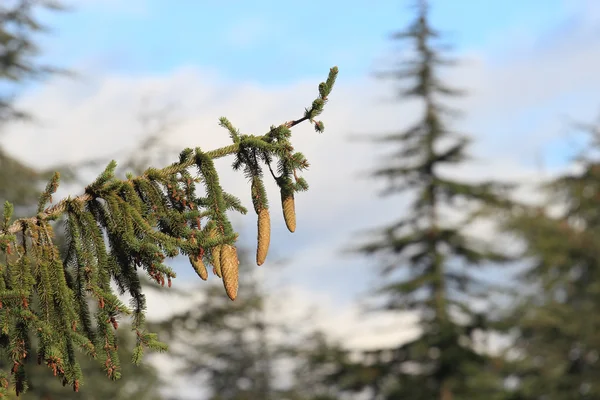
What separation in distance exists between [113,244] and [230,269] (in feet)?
2.14

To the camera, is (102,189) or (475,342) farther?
(475,342)

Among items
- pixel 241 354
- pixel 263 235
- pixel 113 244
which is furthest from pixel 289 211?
pixel 241 354

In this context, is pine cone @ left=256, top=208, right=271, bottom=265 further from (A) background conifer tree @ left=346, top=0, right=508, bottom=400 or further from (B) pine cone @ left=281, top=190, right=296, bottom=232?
(A) background conifer tree @ left=346, top=0, right=508, bottom=400

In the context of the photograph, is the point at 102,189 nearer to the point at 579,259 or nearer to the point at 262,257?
the point at 262,257

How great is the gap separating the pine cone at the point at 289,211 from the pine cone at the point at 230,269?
32cm

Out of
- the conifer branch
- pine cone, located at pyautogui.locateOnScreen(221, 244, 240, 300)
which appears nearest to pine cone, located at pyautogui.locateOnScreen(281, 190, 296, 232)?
the conifer branch

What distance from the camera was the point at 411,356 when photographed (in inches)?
958

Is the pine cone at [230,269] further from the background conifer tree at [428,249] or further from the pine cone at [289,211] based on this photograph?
the background conifer tree at [428,249]

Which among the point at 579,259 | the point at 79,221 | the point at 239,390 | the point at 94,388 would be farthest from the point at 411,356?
the point at 79,221

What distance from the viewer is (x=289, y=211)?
13.3 feet

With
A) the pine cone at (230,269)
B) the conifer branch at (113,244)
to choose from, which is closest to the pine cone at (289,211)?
the conifer branch at (113,244)

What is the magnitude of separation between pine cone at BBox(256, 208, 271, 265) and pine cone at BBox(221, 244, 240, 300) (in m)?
0.10

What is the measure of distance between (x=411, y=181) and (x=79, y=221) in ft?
71.5

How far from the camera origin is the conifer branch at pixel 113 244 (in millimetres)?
3898
